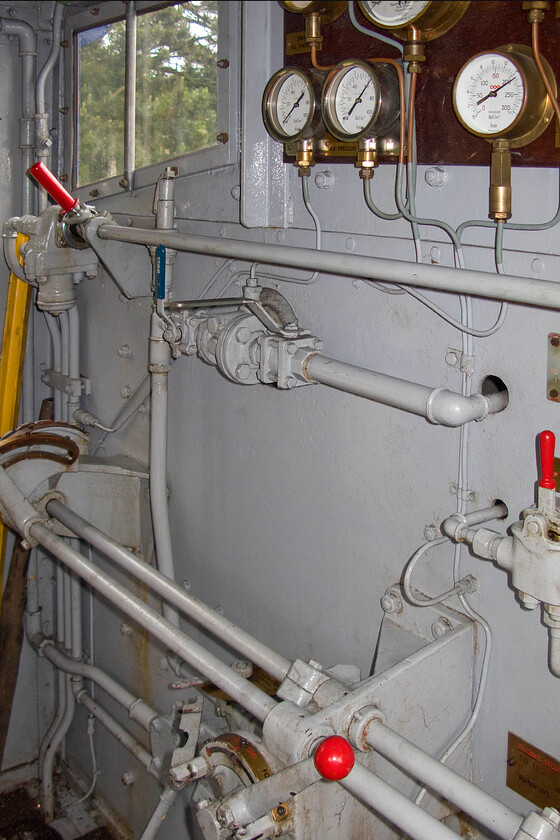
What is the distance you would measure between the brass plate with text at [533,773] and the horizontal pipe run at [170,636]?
548 millimetres

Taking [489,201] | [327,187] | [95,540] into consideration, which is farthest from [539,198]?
[95,540]

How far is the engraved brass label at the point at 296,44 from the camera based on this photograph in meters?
1.86

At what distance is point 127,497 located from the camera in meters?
2.76

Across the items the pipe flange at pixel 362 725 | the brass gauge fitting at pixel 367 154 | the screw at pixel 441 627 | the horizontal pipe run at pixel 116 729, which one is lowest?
the horizontal pipe run at pixel 116 729

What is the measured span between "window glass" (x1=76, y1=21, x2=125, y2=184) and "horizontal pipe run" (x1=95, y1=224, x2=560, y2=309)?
27.7 inches

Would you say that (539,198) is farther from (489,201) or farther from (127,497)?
(127,497)

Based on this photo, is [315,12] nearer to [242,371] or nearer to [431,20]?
[431,20]

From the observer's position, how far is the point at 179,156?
7.73ft

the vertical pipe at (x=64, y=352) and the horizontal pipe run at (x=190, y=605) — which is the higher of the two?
the vertical pipe at (x=64, y=352)

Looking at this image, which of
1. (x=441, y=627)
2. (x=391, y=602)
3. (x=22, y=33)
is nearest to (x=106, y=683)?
(x=391, y=602)

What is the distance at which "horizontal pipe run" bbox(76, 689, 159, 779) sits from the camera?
287 cm

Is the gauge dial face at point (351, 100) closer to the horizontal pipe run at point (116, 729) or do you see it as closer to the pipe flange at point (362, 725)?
the pipe flange at point (362, 725)

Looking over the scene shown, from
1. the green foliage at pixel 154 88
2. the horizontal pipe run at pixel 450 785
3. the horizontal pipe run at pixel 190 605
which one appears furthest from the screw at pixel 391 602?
the green foliage at pixel 154 88

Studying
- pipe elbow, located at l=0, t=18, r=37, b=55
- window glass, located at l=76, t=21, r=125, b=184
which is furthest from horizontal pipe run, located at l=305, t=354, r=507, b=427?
pipe elbow, located at l=0, t=18, r=37, b=55
